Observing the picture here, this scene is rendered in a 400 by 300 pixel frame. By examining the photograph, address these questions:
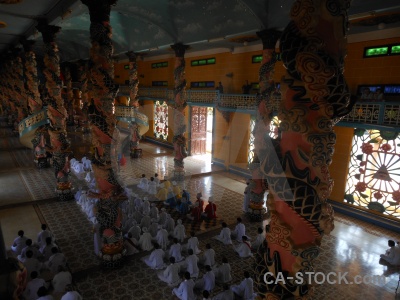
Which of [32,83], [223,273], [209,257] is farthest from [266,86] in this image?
[32,83]

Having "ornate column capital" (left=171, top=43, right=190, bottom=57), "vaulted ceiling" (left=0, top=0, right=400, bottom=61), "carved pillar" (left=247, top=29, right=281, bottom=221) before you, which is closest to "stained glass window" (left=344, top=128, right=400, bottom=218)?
"vaulted ceiling" (left=0, top=0, right=400, bottom=61)

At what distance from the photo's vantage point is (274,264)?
2.90 metres

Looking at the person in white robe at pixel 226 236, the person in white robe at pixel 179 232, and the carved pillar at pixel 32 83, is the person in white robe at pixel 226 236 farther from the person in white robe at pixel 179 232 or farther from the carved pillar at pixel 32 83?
the carved pillar at pixel 32 83

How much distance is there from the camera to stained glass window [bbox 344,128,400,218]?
10.3 metres

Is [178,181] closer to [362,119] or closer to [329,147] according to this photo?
[362,119]

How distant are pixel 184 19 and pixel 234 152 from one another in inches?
302

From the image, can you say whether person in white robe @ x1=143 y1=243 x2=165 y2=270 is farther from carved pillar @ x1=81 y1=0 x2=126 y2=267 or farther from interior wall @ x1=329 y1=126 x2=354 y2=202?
interior wall @ x1=329 y1=126 x2=354 y2=202

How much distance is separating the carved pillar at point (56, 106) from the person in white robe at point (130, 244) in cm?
459

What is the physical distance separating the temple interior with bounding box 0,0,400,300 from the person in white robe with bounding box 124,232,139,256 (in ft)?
0.69

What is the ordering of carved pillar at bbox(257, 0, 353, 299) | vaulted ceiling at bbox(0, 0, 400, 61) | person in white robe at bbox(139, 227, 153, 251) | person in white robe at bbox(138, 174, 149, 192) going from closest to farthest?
1. carved pillar at bbox(257, 0, 353, 299)
2. person in white robe at bbox(139, 227, 153, 251)
3. vaulted ceiling at bbox(0, 0, 400, 61)
4. person in white robe at bbox(138, 174, 149, 192)

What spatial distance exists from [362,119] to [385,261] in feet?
15.1

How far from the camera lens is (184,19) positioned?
1305cm

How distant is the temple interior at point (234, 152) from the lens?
2.72 meters

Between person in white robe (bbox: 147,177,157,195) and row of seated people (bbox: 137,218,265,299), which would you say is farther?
person in white robe (bbox: 147,177,157,195)
